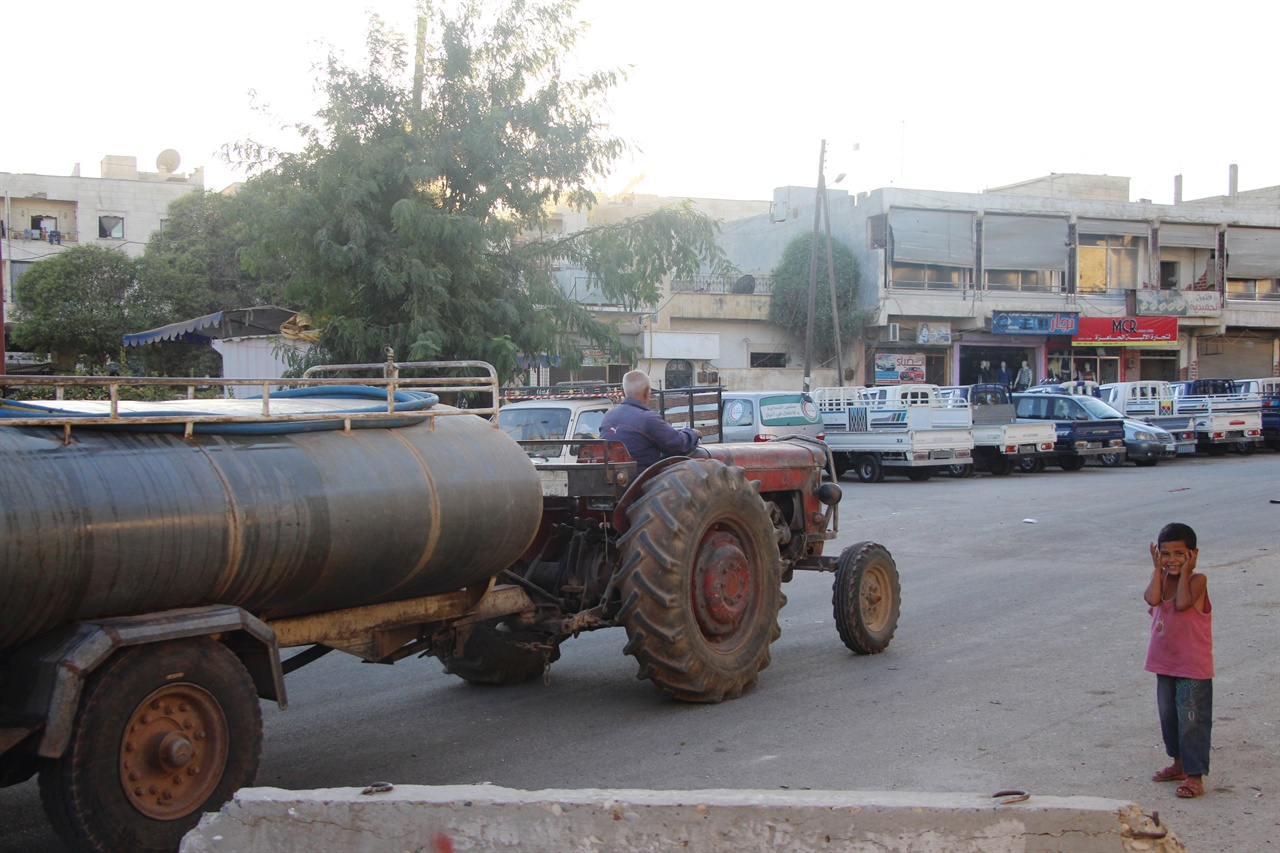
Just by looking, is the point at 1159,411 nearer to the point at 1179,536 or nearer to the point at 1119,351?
the point at 1119,351

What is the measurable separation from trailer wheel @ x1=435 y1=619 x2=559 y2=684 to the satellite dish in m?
50.6

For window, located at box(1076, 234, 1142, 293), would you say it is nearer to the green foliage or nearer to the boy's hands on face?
the green foliage

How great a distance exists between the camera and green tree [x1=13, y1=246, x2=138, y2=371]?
30.2 m

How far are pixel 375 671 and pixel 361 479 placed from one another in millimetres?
3744

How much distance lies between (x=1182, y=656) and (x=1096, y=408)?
2322 cm

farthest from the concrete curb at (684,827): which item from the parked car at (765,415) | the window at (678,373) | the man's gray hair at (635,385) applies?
the window at (678,373)

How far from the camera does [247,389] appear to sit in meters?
21.0

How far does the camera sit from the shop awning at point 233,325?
19828 mm

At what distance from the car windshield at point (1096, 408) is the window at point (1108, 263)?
1674 centimetres

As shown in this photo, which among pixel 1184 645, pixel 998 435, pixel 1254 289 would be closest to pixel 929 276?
pixel 998 435

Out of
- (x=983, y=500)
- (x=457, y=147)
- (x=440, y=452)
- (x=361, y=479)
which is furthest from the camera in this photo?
(x=983, y=500)

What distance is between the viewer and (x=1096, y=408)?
26969 mm

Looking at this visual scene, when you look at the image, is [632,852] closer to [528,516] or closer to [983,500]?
[528,516]

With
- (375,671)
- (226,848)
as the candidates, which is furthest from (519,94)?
(226,848)
